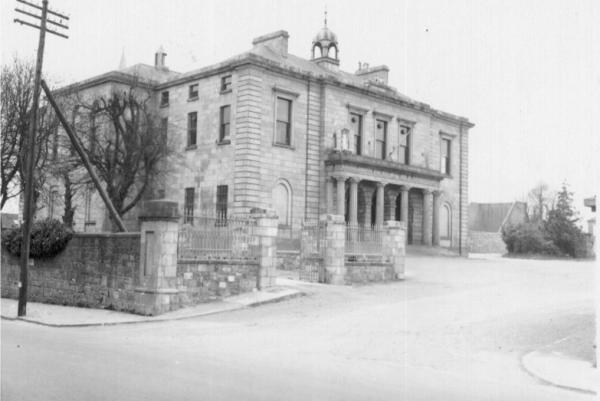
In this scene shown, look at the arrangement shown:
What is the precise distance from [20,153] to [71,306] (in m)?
11.0

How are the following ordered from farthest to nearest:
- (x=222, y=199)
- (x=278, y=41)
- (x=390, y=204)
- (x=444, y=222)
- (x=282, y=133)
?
(x=444, y=222)
(x=390, y=204)
(x=278, y=41)
(x=282, y=133)
(x=222, y=199)

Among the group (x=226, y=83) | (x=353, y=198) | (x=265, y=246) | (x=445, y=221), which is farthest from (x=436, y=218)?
(x=265, y=246)

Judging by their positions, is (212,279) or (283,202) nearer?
(212,279)

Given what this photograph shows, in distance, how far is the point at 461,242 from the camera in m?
45.8

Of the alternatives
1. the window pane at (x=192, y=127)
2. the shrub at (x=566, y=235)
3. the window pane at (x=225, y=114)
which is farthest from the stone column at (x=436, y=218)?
the window pane at (x=192, y=127)

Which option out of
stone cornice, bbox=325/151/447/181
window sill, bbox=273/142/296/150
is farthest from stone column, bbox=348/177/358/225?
window sill, bbox=273/142/296/150

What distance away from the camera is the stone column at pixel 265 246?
20500 mm

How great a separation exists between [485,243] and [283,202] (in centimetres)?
3379

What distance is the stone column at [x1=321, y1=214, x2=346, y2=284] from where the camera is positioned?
22750mm

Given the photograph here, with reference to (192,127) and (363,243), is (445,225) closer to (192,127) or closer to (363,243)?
(192,127)

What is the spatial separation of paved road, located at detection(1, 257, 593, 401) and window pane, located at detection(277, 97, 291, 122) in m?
14.8

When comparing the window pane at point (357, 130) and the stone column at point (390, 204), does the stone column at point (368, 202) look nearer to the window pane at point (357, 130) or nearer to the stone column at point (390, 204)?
the stone column at point (390, 204)

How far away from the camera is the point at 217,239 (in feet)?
64.1

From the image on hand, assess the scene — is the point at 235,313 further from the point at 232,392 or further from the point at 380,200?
the point at 380,200
